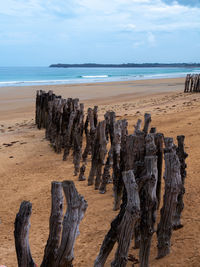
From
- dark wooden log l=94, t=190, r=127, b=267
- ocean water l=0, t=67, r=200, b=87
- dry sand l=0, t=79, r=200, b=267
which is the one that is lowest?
dry sand l=0, t=79, r=200, b=267

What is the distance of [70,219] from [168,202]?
3.20 feet

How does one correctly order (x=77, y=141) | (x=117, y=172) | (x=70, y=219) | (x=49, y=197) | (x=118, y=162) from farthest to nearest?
(x=77, y=141) → (x=49, y=197) → (x=118, y=162) → (x=117, y=172) → (x=70, y=219)

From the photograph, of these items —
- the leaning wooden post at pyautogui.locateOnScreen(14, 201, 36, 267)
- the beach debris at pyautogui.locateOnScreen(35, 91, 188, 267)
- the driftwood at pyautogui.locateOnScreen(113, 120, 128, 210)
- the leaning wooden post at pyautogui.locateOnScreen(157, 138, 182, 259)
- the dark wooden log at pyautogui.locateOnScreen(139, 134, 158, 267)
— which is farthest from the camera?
the driftwood at pyautogui.locateOnScreen(113, 120, 128, 210)

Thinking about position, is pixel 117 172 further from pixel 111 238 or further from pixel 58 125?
pixel 58 125

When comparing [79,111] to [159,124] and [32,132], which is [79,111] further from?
[32,132]

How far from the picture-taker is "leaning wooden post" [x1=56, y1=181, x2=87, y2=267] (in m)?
2.60

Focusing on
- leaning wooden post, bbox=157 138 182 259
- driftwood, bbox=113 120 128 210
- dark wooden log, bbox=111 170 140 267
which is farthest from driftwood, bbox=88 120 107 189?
dark wooden log, bbox=111 170 140 267

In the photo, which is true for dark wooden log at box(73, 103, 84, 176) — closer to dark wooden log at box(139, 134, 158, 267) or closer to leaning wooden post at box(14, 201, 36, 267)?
dark wooden log at box(139, 134, 158, 267)

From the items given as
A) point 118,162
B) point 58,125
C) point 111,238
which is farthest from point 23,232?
point 58,125

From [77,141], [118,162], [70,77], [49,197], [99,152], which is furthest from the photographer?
[70,77]

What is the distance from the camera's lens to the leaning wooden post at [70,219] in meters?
2.60

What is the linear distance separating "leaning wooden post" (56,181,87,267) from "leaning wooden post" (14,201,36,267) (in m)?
0.26

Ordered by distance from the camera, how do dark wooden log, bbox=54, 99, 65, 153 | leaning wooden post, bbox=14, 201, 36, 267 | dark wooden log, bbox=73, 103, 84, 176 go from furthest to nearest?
dark wooden log, bbox=54, 99, 65, 153 < dark wooden log, bbox=73, 103, 84, 176 < leaning wooden post, bbox=14, 201, 36, 267

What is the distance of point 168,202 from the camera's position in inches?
122
